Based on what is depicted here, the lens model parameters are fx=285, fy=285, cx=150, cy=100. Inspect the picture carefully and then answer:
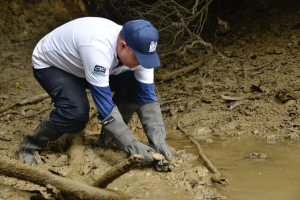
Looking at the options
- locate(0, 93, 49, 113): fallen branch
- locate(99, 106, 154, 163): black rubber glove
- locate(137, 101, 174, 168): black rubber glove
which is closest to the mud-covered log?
locate(99, 106, 154, 163): black rubber glove

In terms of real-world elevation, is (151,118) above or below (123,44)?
below

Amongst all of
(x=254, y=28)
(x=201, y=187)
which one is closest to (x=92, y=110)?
(x=201, y=187)

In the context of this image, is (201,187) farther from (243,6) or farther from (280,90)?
(243,6)

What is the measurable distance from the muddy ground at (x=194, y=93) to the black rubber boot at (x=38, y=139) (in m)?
0.12

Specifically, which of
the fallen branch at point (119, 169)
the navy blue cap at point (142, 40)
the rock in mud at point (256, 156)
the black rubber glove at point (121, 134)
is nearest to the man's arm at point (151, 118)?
the black rubber glove at point (121, 134)

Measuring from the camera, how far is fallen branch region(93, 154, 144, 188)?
147cm

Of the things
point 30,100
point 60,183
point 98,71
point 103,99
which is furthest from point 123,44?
point 30,100

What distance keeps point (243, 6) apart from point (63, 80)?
502 centimetres

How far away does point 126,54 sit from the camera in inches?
85.8

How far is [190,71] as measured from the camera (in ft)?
16.7

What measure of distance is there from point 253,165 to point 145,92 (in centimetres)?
112

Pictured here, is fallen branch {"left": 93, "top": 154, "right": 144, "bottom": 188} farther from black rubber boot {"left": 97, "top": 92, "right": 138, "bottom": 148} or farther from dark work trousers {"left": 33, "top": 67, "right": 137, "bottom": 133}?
black rubber boot {"left": 97, "top": 92, "right": 138, "bottom": 148}

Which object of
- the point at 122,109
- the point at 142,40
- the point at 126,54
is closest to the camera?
the point at 142,40

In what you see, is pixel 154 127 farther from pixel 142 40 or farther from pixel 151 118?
pixel 142 40
